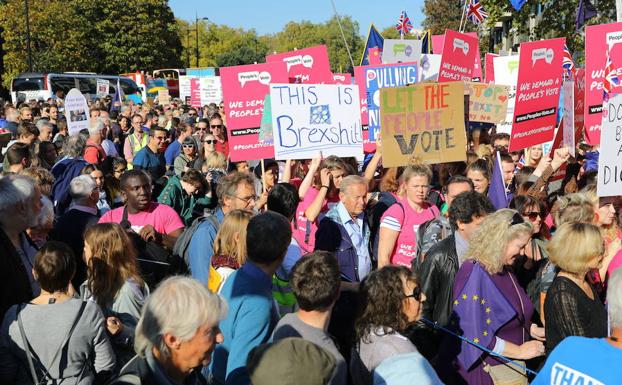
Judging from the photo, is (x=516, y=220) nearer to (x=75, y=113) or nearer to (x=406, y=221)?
(x=406, y=221)

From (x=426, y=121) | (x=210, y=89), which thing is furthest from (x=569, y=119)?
(x=210, y=89)

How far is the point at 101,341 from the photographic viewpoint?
3.71 metres

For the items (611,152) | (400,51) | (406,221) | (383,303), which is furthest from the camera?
(400,51)

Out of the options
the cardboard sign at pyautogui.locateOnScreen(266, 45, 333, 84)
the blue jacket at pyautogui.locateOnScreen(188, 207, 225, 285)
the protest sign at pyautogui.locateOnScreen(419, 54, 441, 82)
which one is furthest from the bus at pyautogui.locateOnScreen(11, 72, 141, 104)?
the blue jacket at pyautogui.locateOnScreen(188, 207, 225, 285)

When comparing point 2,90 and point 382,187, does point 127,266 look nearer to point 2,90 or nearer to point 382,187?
point 382,187

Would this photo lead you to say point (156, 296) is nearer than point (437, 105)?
Yes

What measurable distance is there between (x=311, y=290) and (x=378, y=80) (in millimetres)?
6177

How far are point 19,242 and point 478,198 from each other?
2.91m

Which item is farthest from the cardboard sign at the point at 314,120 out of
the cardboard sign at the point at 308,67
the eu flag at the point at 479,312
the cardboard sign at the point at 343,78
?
the cardboard sign at the point at 343,78

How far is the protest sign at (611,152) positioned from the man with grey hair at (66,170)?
5.08 meters

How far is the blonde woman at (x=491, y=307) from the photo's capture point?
4281 millimetres

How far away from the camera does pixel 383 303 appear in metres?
3.64

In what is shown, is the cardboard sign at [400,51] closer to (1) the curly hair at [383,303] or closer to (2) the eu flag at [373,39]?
(2) the eu flag at [373,39]

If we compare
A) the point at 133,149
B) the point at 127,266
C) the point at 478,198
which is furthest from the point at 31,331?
the point at 133,149
